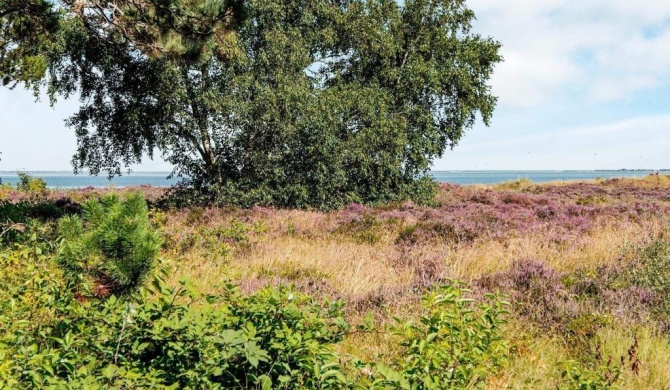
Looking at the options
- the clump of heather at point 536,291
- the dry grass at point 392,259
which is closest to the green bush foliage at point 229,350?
the dry grass at point 392,259

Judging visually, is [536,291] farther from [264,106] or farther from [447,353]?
[264,106]

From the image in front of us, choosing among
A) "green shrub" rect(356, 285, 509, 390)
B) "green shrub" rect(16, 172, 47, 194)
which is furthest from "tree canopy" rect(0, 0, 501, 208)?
"green shrub" rect(356, 285, 509, 390)

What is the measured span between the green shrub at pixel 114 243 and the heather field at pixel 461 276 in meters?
0.18

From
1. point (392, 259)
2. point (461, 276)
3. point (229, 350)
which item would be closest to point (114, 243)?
point (229, 350)

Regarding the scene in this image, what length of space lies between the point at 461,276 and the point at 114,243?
5.38 meters

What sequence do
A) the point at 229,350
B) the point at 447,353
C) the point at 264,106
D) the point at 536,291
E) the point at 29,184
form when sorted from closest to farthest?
the point at 229,350
the point at 447,353
the point at 536,291
the point at 264,106
the point at 29,184

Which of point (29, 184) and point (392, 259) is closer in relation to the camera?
point (392, 259)

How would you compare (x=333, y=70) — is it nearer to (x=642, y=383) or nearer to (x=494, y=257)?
(x=494, y=257)

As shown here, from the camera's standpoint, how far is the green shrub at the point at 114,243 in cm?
358

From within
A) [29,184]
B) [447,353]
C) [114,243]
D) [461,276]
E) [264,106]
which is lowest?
[461,276]

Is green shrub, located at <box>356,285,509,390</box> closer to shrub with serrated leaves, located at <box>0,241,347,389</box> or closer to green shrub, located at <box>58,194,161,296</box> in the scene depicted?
shrub with serrated leaves, located at <box>0,241,347,389</box>

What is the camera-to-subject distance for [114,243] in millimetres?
3582

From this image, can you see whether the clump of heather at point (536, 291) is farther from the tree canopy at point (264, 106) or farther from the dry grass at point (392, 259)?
the tree canopy at point (264, 106)

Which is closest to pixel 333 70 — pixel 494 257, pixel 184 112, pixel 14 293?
pixel 184 112
